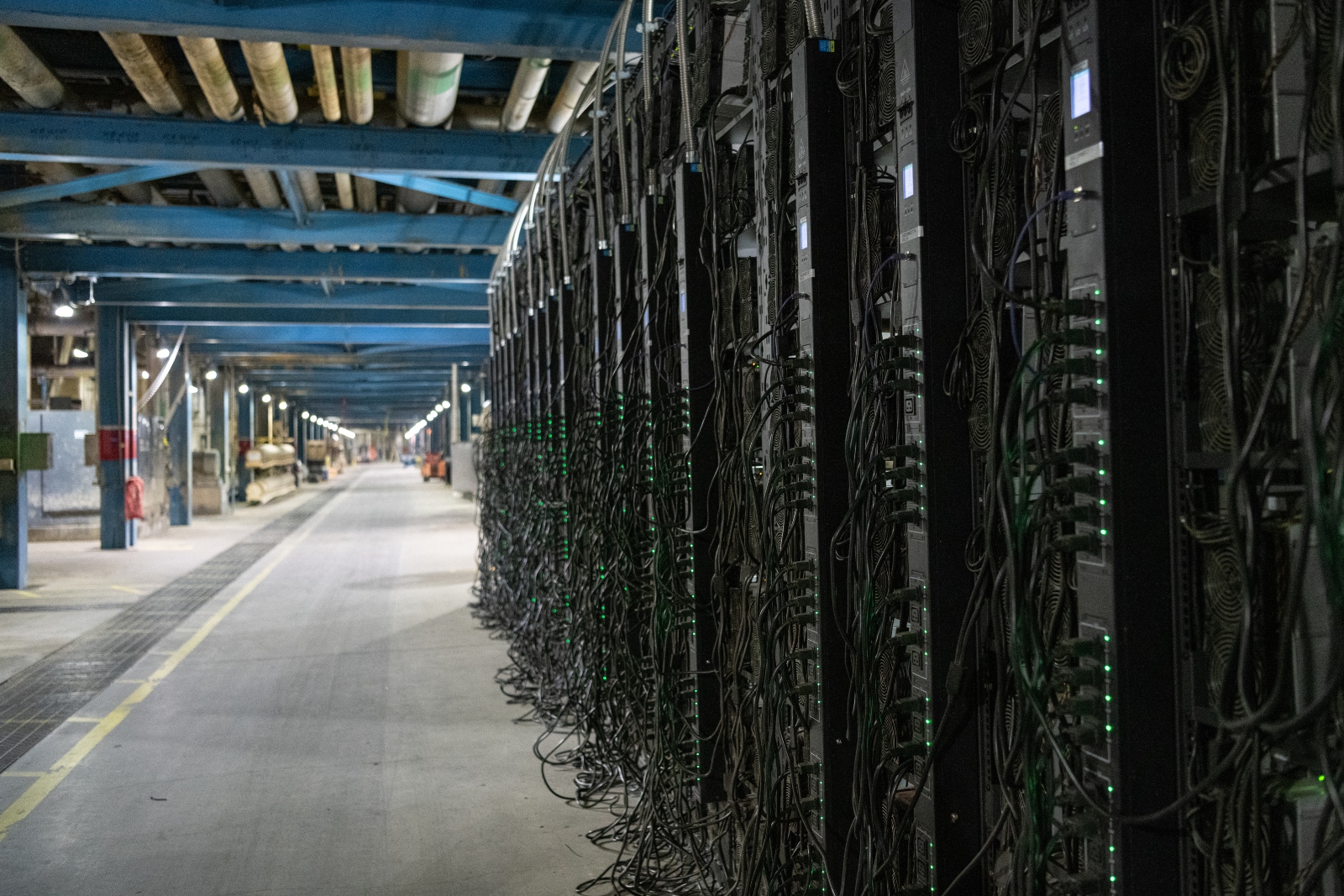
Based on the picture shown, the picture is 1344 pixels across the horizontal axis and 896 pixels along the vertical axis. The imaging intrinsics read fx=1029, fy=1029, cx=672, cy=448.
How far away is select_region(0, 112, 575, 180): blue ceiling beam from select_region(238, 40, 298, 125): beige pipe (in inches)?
9.8

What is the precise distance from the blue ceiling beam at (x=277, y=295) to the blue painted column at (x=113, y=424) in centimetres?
142

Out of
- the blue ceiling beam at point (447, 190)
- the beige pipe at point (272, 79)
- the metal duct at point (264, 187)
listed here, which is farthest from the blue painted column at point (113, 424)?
the beige pipe at point (272, 79)

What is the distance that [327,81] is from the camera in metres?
7.19

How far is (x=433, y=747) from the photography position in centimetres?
597

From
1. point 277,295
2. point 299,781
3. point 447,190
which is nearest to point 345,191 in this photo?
point 447,190

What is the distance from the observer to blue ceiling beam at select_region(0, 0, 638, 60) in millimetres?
5512

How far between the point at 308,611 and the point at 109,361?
26.8 feet

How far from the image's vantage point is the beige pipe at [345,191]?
33.5 ft

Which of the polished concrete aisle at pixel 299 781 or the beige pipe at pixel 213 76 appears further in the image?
the beige pipe at pixel 213 76

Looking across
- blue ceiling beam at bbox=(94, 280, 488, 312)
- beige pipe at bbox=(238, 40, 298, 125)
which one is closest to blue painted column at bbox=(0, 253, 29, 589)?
blue ceiling beam at bbox=(94, 280, 488, 312)

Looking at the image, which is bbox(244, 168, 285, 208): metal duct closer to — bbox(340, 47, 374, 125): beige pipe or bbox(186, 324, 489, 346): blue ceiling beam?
bbox(340, 47, 374, 125): beige pipe

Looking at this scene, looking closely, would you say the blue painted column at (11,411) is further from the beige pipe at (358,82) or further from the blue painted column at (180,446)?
the blue painted column at (180,446)

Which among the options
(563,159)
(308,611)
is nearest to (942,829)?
(563,159)

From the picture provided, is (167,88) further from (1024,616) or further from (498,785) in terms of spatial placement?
(1024,616)
